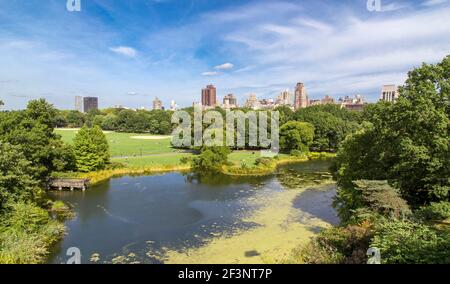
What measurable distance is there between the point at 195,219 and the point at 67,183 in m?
15.1

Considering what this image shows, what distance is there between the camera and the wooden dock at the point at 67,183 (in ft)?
98.8

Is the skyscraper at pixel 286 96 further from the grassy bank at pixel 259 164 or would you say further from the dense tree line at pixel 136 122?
the grassy bank at pixel 259 164

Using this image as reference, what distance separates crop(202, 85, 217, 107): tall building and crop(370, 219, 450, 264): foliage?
105247mm

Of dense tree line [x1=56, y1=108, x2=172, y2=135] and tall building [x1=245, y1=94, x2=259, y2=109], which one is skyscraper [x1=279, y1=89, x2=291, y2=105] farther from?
dense tree line [x1=56, y1=108, x2=172, y2=135]

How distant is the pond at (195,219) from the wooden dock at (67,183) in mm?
826

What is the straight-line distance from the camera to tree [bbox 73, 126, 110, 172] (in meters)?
34.8

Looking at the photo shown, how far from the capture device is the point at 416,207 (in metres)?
16.3

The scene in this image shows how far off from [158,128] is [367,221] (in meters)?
79.5

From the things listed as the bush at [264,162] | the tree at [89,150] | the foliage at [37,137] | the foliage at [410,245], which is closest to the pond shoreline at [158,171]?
the bush at [264,162]

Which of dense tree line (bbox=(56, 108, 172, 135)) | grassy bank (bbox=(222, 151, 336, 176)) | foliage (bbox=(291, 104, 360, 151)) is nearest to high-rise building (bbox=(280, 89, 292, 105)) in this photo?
dense tree line (bbox=(56, 108, 172, 135))

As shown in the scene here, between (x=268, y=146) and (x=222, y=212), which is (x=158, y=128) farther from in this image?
(x=222, y=212)
